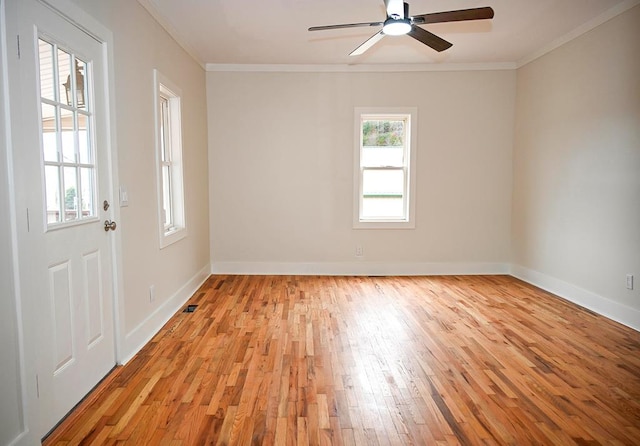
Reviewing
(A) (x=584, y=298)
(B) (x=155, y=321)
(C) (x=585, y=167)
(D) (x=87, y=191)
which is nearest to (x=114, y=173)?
(D) (x=87, y=191)

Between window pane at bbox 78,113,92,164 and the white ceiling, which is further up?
the white ceiling

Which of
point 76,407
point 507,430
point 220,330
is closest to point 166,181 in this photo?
point 220,330

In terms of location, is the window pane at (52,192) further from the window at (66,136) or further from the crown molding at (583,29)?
the crown molding at (583,29)

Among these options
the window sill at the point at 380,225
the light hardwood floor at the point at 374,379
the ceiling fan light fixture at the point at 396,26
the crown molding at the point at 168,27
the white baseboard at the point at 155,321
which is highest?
the crown molding at the point at 168,27

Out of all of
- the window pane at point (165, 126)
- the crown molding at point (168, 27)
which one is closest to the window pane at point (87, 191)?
the crown molding at point (168, 27)

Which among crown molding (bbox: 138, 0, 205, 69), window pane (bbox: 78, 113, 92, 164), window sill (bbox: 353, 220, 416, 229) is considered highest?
crown molding (bbox: 138, 0, 205, 69)

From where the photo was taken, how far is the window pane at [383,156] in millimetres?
5625

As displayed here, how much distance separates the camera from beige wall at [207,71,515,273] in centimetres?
546

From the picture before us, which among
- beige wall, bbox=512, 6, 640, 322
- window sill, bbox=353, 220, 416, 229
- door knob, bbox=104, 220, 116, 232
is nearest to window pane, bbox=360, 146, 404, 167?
window sill, bbox=353, 220, 416, 229

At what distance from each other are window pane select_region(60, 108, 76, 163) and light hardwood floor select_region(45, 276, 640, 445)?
141 cm

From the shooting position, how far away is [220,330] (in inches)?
137

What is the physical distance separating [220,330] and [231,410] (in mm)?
Result: 1294

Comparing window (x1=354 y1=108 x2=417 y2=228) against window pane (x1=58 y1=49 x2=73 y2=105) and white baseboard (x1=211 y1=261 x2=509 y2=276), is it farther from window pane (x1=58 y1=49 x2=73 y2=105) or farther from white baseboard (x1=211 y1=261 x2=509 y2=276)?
window pane (x1=58 y1=49 x2=73 y2=105)

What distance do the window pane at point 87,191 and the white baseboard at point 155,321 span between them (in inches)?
38.9
